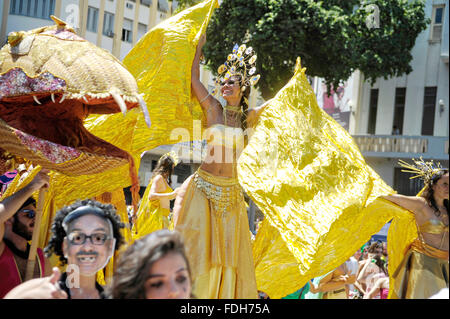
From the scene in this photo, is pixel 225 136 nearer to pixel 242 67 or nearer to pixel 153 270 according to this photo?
pixel 242 67

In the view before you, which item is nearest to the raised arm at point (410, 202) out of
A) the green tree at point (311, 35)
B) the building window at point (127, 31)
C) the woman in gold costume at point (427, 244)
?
the woman in gold costume at point (427, 244)

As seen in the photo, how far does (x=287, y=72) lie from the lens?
14867mm

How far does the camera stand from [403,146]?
21.8 m

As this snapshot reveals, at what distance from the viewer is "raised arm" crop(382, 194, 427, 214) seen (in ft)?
12.8

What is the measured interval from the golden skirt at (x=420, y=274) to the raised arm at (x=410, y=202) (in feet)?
0.76

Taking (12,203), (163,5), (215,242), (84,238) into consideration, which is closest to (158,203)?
(215,242)

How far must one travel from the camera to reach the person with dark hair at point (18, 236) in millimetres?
2977

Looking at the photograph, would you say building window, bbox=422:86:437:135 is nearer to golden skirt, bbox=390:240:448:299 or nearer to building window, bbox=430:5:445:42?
building window, bbox=430:5:445:42

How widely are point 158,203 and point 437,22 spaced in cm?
1746

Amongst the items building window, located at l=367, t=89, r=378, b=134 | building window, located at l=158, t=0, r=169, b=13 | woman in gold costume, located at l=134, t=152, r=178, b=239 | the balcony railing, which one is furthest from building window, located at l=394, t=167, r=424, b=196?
woman in gold costume, located at l=134, t=152, r=178, b=239

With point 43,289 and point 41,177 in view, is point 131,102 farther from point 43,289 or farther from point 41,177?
point 43,289

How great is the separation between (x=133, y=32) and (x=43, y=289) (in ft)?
55.8

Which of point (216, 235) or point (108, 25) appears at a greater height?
point (108, 25)
